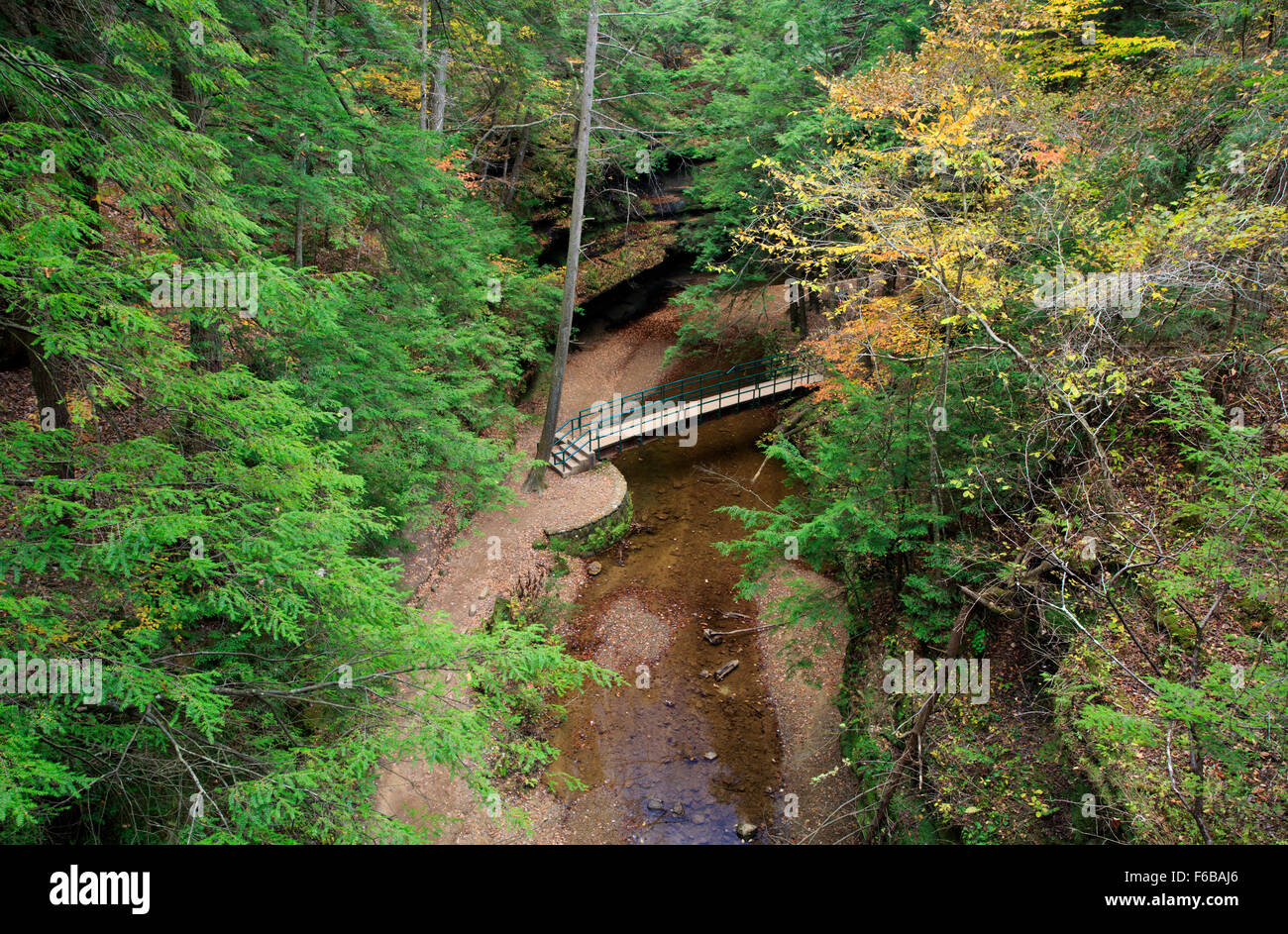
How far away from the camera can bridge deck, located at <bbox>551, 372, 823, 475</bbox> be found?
15578 mm

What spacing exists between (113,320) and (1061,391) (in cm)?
776

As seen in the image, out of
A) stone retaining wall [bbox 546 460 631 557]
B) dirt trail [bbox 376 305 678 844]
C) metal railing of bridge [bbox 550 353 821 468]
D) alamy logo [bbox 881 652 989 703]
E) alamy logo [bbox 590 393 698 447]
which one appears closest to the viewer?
alamy logo [bbox 881 652 989 703]

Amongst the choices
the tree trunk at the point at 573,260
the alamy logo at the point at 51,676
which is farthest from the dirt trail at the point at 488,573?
the alamy logo at the point at 51,676

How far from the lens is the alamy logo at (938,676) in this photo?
6617 mm

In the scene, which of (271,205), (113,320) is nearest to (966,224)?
(113,320)

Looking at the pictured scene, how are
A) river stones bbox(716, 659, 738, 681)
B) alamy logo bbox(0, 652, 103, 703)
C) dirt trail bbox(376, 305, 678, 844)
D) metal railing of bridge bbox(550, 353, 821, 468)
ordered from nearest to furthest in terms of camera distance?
alamy logo bbox(0, 652, 103, 703)
dirt trail bbox(376, 305, 678, 844)
river stones bbox(716, 659, 738, 681)
metal railing of bridge bbox(550, 353, 821, 468)

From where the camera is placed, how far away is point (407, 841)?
4473mm

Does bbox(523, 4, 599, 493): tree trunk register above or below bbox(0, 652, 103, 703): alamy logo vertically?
above

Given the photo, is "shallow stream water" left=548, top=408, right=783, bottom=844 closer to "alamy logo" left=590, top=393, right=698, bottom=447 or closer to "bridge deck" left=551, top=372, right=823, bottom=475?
"bridge deck" left=551, top=372, right=823, bottom=475

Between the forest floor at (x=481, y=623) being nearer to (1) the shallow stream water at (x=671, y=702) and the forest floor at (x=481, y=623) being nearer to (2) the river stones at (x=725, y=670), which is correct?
(1) the shallow stream water at (x=671, y=702)

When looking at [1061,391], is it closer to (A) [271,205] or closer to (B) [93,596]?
(B) [93,596]

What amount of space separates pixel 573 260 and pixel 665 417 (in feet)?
18.0

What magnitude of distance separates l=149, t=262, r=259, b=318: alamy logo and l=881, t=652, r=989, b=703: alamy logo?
7240 mm
